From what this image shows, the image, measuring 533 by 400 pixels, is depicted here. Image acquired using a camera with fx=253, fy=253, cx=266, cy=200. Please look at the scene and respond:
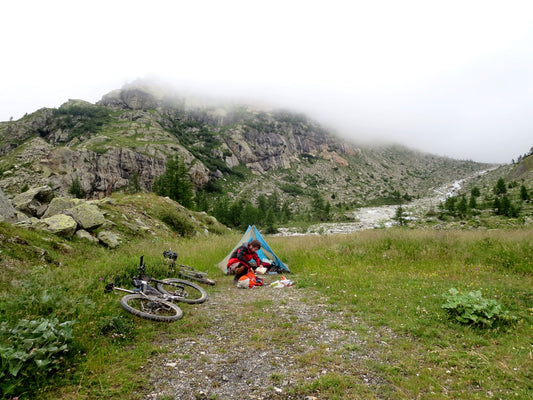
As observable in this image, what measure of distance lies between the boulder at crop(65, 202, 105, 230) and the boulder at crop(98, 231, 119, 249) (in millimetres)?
702

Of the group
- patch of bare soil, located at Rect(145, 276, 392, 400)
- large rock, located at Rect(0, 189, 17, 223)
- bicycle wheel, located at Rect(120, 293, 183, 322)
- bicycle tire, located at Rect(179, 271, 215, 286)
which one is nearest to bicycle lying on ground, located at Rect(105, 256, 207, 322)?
bicycle wheel, located at Rect(120, 293, 183, 322)

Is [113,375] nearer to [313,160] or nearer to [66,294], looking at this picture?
[66,294]

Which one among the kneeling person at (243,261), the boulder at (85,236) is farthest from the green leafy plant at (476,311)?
the boulder at (85,236)

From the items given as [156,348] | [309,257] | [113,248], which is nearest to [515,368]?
[156,348]

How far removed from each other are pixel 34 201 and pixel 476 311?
909 inches

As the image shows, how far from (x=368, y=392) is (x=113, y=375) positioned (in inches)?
167

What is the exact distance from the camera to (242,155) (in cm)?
16950

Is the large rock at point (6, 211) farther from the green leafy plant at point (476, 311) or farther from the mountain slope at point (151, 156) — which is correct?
the mountain slope at point (151, 156)

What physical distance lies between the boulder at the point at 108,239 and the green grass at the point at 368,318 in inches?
36.2

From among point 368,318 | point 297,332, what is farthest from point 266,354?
point 368,318

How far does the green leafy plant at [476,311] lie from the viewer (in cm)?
629

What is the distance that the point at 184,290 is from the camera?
992 centimetres

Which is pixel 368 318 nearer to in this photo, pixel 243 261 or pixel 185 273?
pixel 243 261

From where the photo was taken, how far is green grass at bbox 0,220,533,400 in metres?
4.16
